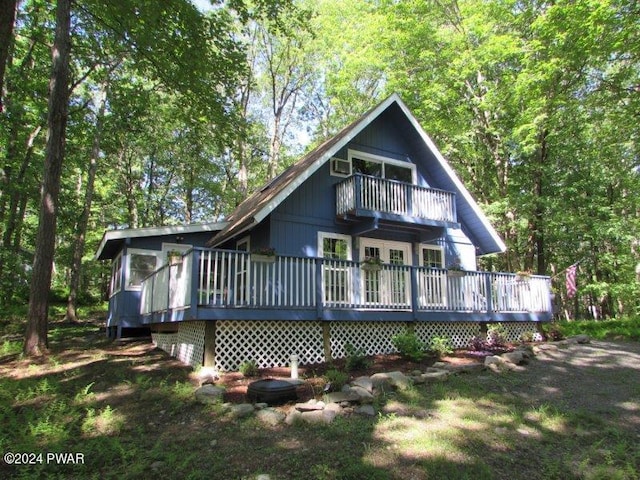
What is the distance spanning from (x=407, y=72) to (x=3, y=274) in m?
22.5

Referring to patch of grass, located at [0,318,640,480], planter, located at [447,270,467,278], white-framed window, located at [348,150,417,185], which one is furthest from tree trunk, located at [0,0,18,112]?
planter, located at [447,270,467,278]

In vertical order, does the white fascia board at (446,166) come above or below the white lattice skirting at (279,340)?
above

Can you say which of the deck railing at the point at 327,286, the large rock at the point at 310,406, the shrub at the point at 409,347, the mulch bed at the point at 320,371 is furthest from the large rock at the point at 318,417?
the shrub at the point at 409,347

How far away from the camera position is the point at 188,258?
9.19 meters

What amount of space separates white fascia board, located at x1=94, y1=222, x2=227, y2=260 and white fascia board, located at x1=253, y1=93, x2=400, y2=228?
542cm

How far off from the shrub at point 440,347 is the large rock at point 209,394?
593 centimetres

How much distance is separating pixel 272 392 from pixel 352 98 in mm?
24491

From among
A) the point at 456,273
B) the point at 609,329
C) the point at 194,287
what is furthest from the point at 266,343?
the point at 609,329

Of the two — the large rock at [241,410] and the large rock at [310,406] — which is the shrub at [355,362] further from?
the large rock at [241,410]

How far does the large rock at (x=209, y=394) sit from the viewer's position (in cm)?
695

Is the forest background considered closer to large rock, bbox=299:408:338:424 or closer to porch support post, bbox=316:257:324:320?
porch support post, bbox=316:257:324:320

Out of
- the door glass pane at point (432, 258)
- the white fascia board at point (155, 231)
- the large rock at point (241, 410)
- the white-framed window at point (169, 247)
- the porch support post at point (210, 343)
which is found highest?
the white fascia board at point (155, 231)

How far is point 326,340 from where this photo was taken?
407 inches

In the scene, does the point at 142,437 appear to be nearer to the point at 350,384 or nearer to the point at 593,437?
the point at 350,384
